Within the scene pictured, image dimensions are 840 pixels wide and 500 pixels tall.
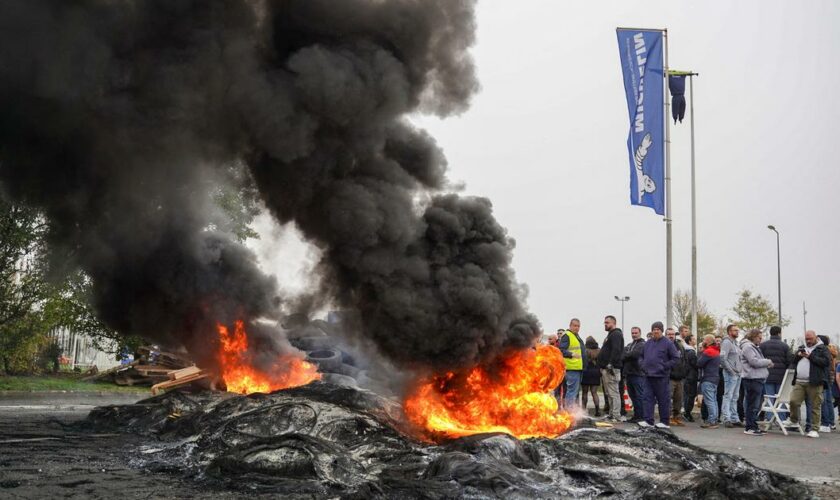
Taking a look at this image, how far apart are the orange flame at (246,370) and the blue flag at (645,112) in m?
11.1

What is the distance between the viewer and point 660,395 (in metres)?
14.9

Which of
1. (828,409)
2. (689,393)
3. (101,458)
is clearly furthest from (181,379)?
(828,409)

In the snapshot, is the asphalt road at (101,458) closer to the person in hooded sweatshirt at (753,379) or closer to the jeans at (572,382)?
the person in hooded sweatshirt at (753,379)

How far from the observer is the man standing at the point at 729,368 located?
53.0 feet

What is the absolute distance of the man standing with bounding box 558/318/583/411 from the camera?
16125mm

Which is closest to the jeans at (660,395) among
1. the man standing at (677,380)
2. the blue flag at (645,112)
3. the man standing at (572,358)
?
the man standing at (677,380)

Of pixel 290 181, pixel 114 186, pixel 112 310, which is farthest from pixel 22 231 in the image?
pixel 290 181

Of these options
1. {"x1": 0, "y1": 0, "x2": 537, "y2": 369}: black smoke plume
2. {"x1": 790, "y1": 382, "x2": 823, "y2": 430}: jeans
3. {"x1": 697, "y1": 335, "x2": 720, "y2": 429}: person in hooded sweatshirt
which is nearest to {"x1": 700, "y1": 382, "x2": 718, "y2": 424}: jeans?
{"x1": 697, "y1": 335, "x2": 720, "y2": 429}: person in hooded sweatshirt

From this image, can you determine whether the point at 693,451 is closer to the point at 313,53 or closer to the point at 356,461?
the point at 356,461

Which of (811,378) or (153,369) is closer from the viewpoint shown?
(811,378)

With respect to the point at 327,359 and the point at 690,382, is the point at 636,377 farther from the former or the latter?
the point at 327,359

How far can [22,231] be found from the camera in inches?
743

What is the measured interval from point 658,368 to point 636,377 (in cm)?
132

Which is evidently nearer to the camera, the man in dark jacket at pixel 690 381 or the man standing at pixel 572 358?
the man standing at pixel 572 358
